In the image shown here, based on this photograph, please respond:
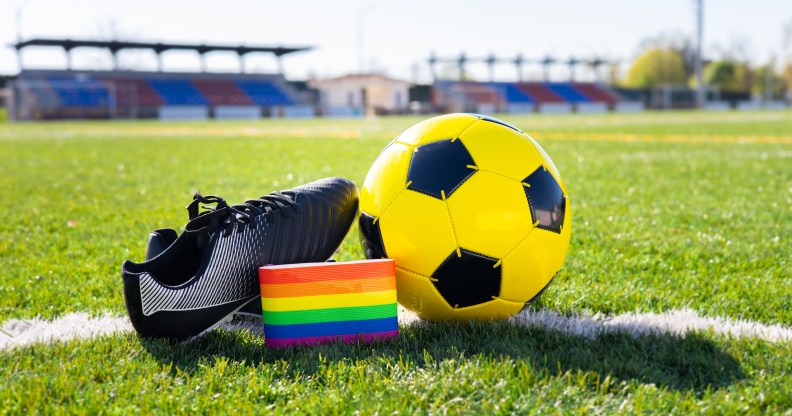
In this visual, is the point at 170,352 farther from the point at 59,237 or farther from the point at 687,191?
the point at 687,191

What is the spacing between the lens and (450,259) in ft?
7.61

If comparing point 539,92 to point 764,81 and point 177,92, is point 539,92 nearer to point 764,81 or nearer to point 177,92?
point 177,92

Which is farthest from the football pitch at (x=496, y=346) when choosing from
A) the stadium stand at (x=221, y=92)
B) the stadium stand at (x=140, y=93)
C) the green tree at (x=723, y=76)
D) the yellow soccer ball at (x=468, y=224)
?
the green tree at (x=723, y=76)

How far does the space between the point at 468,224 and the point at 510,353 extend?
45 centimetres

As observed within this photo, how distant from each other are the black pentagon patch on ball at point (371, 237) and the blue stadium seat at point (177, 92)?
47.3 meters

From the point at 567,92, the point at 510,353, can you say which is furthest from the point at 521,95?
the point at 510,353

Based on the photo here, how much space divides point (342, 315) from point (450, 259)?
15.4 inches

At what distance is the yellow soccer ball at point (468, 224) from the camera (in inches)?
91.4

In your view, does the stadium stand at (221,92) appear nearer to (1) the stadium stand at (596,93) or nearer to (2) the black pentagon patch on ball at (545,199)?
(1) the stadium stand at (596,93)

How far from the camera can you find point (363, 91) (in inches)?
2185

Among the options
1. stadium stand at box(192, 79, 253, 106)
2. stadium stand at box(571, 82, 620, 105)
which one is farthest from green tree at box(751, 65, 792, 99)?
stadium stand at box(192, 79, 253, 106)

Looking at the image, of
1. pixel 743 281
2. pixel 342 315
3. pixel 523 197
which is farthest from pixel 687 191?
pixel 342 315

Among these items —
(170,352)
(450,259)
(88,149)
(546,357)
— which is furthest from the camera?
(88,149)

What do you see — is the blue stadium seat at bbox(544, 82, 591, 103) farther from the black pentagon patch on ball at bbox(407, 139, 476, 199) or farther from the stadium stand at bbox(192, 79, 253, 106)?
the black pentagon patch on ball at bbox(407, 139, 476, 199)
